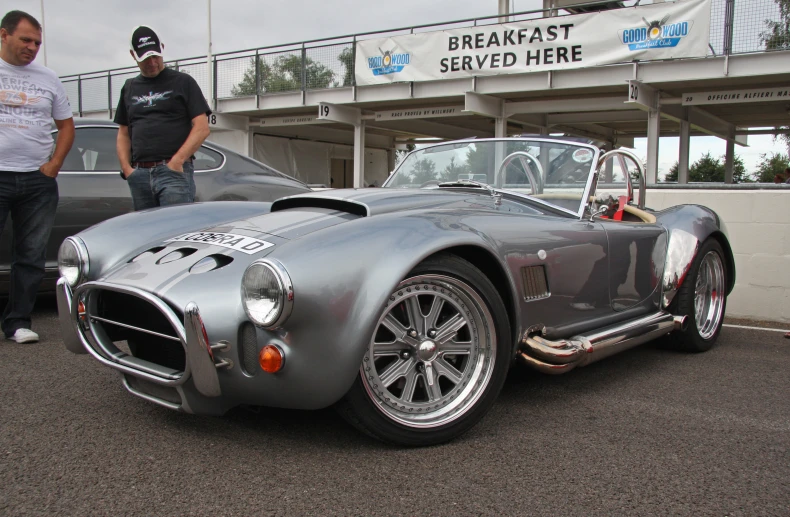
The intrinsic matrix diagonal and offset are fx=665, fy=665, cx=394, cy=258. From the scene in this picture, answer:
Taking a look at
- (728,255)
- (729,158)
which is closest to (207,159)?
(728,255)

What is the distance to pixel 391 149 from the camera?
27.3m

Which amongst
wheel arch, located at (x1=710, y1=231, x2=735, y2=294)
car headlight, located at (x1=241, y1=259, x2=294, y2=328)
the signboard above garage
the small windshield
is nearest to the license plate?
car headlight, located at (x1=241, y1=259, x2=294, y2=328)

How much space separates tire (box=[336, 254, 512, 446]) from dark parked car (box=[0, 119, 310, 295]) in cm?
312

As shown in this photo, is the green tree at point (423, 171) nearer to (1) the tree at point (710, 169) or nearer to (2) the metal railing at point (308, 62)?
(2) the metal railing at point (308, 62)

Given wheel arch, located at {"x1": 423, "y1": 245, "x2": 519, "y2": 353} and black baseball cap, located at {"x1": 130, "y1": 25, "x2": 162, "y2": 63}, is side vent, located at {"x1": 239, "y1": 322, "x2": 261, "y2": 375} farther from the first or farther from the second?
black baseball cap, located at {"x1": 130, "y1": 25, "x2": 162, "y2": 63}

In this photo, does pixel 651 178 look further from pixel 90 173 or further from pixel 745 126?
pixel 90 173

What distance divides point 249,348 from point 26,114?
2.56 meters

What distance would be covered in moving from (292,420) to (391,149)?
25313 millimetres

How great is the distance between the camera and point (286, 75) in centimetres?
1869

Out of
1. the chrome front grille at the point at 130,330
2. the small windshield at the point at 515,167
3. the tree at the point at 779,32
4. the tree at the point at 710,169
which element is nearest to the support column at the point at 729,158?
the tree at the point at 779,32

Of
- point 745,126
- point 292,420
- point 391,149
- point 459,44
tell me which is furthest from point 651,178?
point 292,420

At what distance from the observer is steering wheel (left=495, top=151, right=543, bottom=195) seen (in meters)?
3.51

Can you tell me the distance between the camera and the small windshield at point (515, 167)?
3471 mm

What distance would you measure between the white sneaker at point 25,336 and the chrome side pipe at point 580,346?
8.81 feet
